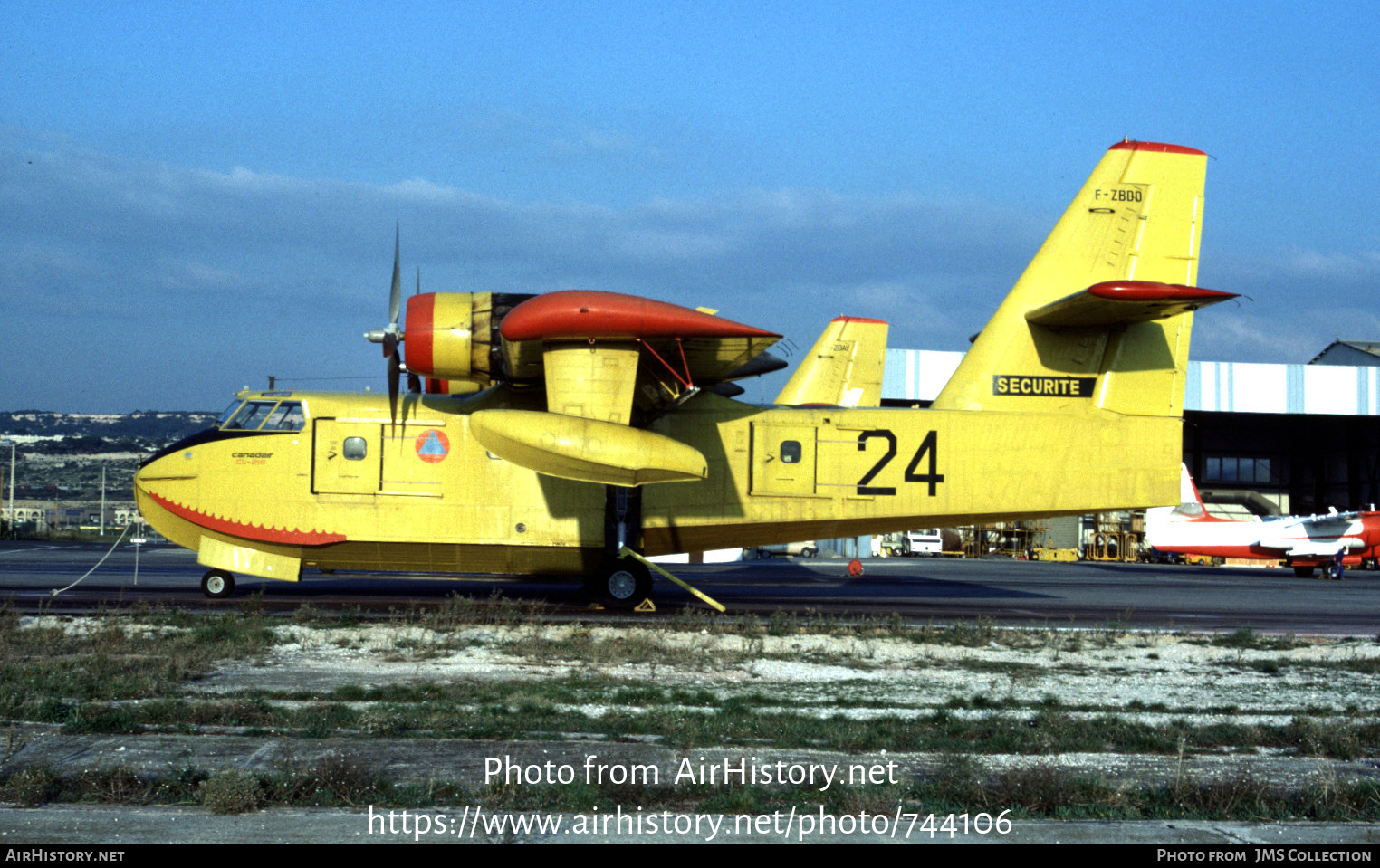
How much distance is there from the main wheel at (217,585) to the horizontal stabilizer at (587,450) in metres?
6.39

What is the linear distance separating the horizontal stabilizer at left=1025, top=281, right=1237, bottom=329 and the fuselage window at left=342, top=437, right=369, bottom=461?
12309 millimetres

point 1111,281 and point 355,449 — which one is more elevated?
point 1111,281

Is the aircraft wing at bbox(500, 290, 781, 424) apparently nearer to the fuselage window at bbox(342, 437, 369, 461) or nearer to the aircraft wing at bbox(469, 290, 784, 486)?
the aircraft wing at bbox(469, 290, 784, 486)

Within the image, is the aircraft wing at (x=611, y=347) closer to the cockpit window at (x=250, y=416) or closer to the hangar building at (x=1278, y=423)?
the cockpit window at (x=250, y=416)

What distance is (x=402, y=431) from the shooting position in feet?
58.0

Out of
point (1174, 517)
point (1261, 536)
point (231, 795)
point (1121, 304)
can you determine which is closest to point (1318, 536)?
point (1261, 536)

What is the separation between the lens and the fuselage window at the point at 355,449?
694 inches

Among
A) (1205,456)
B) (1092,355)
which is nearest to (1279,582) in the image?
(1092,355)

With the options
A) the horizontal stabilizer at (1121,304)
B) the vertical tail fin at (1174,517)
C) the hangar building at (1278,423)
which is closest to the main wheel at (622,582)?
the horizontal stabilizer at (1121,304)

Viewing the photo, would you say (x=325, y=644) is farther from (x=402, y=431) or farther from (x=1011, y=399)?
(x=1011, y=399)

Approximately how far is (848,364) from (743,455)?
43.7ft

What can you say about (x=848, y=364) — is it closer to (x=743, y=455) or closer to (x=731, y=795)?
(x=743, y=455)

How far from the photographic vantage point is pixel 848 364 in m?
30.4

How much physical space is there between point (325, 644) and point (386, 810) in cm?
766
